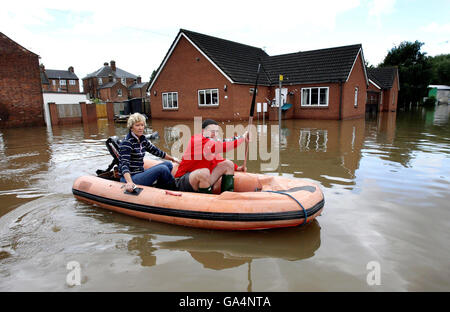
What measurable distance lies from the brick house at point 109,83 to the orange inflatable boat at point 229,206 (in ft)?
173

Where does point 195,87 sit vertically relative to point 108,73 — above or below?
below

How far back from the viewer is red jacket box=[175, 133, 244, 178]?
4180 millimetres

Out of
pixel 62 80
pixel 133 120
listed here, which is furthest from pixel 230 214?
pixel 62 80

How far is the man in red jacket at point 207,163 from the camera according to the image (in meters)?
4.20

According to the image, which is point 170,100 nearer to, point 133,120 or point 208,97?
point 208,97

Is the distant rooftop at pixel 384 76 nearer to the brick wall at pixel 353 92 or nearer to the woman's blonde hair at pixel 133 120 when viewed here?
the brick wall at pixel 353 92

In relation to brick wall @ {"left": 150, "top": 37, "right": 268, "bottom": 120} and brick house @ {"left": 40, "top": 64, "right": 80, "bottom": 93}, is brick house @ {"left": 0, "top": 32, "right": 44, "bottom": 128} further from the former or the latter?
brick house @ {"left": 40, "top": 64, "right": 80, "bottom": 93}

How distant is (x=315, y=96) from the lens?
19.6 m

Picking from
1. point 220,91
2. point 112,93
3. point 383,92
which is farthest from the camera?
point 112,93

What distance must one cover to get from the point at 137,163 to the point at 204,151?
1.12 meters

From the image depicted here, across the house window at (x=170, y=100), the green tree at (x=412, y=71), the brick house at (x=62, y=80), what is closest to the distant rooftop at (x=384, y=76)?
the green tree at (x=412, y=71)
